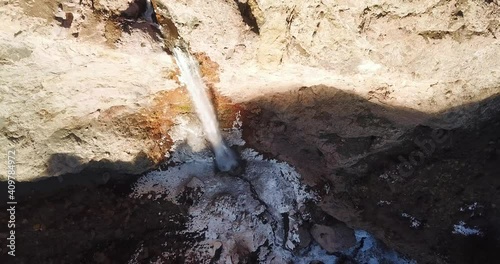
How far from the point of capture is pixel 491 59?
6.07ft

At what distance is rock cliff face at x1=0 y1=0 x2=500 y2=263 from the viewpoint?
1835mm

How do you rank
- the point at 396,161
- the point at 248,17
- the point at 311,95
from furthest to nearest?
the point at 396,161 → the point at 311,95 → the point at 248,17

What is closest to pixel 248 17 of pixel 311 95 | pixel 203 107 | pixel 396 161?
pixel 311 95

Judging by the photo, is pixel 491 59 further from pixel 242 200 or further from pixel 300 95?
pixel 242 200

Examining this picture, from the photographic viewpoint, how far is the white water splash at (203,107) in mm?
2400

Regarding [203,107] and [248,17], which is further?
[203,107]

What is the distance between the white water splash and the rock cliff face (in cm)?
8

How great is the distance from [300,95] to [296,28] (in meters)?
0.74

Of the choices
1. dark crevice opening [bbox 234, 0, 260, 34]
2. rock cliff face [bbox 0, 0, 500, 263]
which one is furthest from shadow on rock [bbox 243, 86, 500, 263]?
dark crevice opening [bbox 234, 0, 260, 34]

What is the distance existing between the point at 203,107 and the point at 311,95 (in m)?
0.88

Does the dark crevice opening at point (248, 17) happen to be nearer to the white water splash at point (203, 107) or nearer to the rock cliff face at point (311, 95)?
the rock cliff face at point (311, 95)

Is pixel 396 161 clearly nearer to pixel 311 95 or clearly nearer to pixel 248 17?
pixel 311 95

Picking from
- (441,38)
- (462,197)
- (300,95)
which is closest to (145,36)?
(300,95)

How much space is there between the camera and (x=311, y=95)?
2578mm
